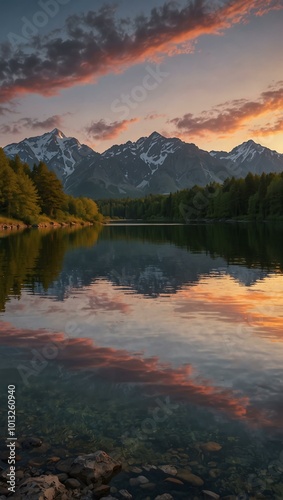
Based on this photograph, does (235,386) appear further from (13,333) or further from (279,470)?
(13,333)

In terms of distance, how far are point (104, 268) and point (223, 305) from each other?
19282 millimetres

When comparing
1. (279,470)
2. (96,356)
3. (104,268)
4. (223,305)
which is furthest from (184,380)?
(104,268)

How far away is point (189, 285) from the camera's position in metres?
30.9

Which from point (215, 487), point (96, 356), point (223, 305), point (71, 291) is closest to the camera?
point (215, 487)

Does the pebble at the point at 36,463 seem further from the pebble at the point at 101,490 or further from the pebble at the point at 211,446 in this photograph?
the pebble at the point at 211,446

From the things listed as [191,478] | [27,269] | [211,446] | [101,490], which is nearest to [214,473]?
[191,478]

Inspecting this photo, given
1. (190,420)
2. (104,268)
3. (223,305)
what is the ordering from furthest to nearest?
(104,268), (223,305), (190,420)

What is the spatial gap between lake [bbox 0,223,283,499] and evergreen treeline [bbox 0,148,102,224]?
95175 millimetres

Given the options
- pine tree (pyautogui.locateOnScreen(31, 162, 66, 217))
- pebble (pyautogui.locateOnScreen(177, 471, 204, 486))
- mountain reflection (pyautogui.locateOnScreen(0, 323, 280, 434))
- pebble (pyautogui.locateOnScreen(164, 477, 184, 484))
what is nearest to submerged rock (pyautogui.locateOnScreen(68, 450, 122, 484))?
pebble (pyautogui.locateOnScreen(164, 477, 184, 484))

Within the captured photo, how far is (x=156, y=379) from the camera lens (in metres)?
13.3

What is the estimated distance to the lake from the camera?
903 cm

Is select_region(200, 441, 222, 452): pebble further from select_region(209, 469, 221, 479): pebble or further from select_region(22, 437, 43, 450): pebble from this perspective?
select_region(22, 437, 43, 450): pebble

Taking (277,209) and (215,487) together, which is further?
(277,209)

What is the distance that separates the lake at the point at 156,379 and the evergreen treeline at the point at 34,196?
95.2 metres
